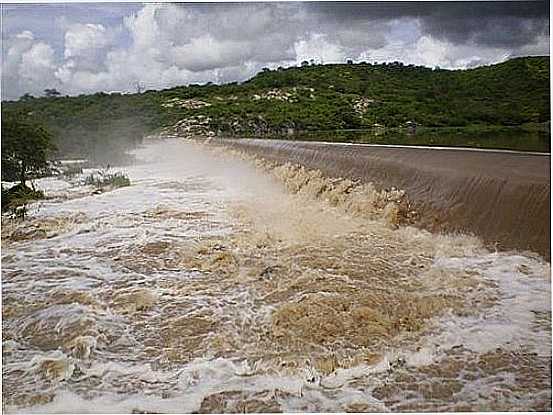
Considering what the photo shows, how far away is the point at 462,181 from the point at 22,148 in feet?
5.68

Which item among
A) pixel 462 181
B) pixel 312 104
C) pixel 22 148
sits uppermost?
pixel 312 104

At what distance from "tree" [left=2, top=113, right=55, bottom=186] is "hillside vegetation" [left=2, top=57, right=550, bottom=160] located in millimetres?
42

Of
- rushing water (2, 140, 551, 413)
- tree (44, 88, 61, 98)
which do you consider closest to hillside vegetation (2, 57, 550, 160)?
tree (44, 88, 61, 98)

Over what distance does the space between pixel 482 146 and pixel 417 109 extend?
0.32m

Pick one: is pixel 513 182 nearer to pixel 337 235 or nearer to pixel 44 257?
pixel 337 235

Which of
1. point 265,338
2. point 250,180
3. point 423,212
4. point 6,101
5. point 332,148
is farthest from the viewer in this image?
point 332,148

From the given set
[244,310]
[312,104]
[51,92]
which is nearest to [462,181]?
[312,104]

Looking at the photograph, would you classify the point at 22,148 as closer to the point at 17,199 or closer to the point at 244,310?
the point at 17,199

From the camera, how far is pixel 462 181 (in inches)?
106

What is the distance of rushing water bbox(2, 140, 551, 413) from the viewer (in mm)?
1967

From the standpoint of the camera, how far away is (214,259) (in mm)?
2389

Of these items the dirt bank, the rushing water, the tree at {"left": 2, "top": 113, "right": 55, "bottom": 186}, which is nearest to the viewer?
the rushing water

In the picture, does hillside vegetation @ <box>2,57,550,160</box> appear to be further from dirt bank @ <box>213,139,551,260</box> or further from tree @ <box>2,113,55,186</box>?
dirt bank @ <box>213,139,551,260</box>

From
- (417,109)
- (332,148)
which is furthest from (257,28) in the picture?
(332,148)
